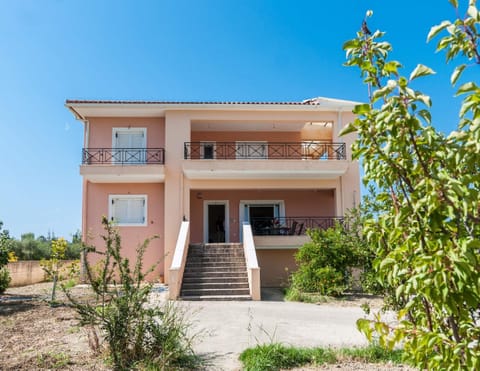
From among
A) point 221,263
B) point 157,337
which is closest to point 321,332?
point 157,337

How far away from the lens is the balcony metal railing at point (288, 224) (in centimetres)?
1761

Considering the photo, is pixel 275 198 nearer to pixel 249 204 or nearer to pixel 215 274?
pixel 249 204

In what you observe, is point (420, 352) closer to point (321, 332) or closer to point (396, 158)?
point (396, 158)

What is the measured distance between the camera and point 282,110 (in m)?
17.4

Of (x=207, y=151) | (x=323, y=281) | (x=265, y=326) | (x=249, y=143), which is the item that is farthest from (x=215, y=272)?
(x=249, y=143)

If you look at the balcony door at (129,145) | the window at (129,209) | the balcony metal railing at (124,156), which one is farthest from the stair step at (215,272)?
the balcony door at (129,145)

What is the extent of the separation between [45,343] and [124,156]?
1216 centimetres

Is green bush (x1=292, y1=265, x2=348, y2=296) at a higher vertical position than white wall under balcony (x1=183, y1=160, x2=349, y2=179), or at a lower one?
lower

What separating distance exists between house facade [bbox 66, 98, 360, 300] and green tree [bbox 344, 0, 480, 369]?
1415cm

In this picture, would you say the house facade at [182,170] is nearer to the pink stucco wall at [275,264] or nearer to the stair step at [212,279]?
the pink stucco wall at [275,264]

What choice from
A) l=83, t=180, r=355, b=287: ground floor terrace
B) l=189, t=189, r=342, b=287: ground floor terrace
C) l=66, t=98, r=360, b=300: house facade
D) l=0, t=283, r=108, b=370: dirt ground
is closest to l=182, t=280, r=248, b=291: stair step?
l=83, t=180, r=355, b=287: ground floor terrace

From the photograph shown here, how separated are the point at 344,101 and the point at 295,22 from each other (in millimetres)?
6200

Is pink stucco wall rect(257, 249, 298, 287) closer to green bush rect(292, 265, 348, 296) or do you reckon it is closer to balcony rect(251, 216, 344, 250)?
balcony rect(251, 216, 344, 250)

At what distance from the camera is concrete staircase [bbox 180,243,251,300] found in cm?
1256
